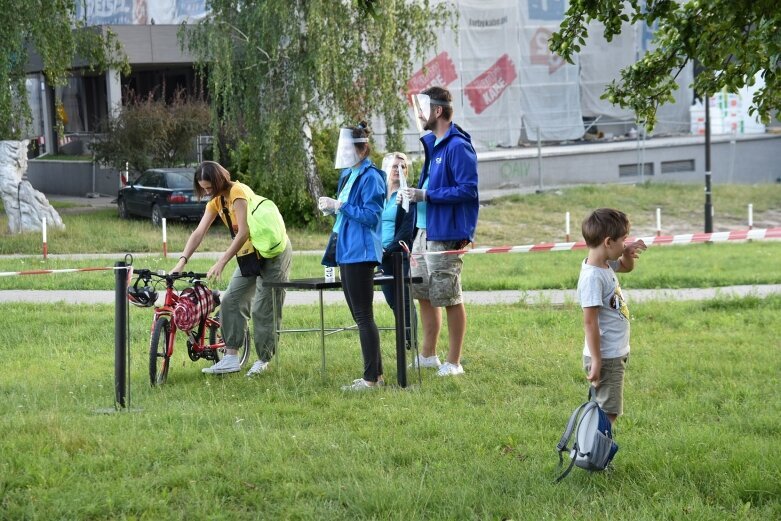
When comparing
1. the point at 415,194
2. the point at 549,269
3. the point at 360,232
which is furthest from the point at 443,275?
the point at 549,269

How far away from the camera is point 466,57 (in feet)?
119

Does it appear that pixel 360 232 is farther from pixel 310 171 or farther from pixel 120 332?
pixel 310 171

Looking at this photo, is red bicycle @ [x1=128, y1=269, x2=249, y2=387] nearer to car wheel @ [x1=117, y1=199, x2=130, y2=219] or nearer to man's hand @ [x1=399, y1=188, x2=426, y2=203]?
man's hand @ [x1=399, y1=188, x2=426, y2=203]

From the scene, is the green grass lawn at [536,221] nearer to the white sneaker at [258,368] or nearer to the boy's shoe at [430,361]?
the white sneaker at [258,368]

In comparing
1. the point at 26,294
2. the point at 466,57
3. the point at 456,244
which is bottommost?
the point at 26,294

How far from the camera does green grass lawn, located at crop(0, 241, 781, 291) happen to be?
15055mm

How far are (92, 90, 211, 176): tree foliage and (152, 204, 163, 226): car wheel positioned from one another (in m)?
4.19

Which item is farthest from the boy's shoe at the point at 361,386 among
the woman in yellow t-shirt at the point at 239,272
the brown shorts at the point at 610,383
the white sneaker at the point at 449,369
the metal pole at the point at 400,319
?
the brown shorts at the point at 610,383

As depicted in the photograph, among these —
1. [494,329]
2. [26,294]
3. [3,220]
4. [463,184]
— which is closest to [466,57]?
[3,220]

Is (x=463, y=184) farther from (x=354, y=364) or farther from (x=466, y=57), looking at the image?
(x=466, y=57)

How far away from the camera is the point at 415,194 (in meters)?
7.84

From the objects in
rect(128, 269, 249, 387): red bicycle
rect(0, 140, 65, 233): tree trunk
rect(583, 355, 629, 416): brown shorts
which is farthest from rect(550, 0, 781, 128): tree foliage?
rect(0, 140, 65, 233): tree trunk

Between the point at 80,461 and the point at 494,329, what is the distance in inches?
219

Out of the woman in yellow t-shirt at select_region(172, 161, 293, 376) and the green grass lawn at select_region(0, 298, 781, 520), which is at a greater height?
the woman in yellow t-shirt at select_region(172, 161, 293, 376)
